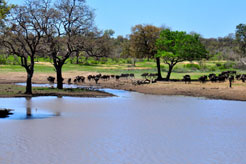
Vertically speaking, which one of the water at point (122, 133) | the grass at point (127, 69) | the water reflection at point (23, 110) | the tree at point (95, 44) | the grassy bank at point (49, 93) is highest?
the tree at point (95, 44)

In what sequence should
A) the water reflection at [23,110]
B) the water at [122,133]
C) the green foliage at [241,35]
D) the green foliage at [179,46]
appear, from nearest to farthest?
the water at [122,133] → the water reflection at [23,110] → the green foliage at [179,46] → the green foliage at [241,35]

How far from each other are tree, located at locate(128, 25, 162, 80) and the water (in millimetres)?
30734

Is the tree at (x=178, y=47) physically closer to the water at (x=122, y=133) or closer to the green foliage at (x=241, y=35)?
the water at (x=122, y=133)

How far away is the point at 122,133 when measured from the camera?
21438mm

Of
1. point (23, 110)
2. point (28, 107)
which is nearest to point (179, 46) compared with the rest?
point (28, 107)

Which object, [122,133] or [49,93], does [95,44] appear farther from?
[122,133]

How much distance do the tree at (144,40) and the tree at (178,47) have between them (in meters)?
2.18

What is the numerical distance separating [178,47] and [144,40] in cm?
707

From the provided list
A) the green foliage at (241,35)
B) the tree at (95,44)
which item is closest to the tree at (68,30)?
the tree at (95,44)

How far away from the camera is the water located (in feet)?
53.5

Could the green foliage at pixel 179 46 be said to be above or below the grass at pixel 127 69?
above

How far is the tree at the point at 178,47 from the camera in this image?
59.8m

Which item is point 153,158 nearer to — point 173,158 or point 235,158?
point 173,158

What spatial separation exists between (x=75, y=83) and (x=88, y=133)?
35886 mm
